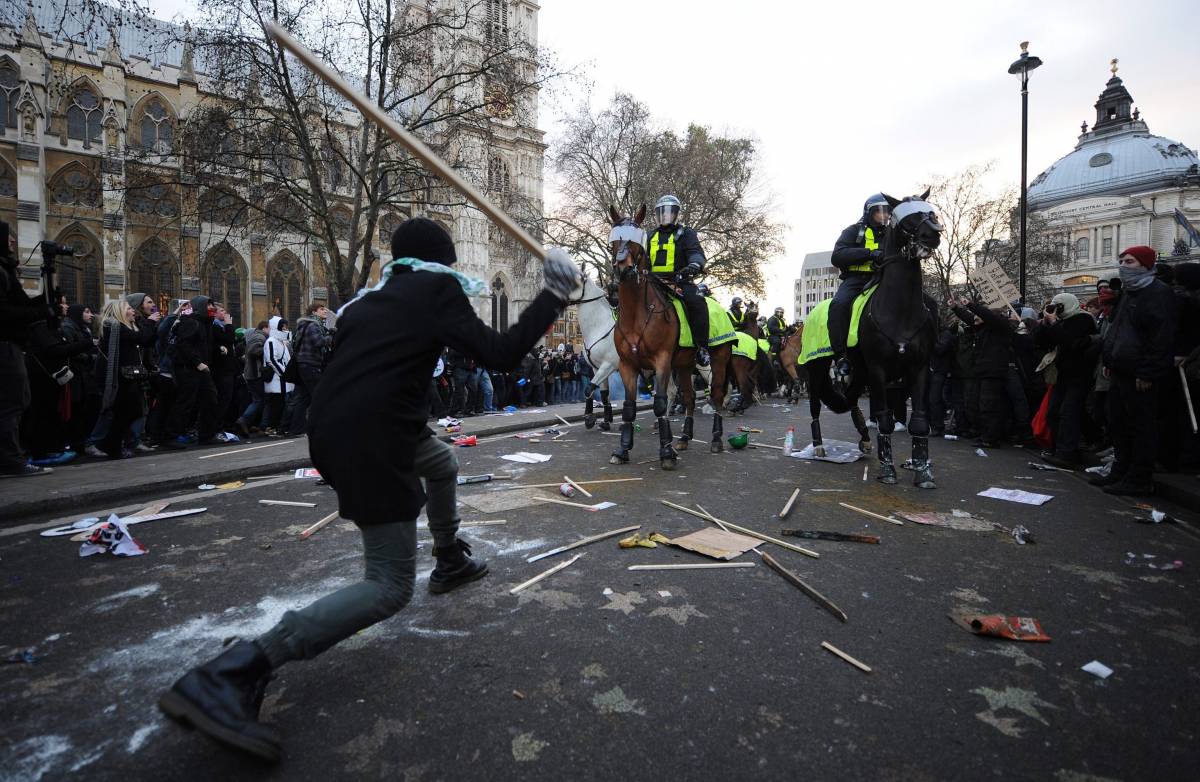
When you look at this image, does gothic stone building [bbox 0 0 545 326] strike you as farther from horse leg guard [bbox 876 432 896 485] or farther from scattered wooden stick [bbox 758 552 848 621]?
scattered wooden stick [bbox 758 552 848 621]

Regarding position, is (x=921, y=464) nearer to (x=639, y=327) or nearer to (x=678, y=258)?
(x=639, y=327)

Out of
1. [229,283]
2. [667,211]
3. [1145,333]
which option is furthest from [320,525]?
[229,283]

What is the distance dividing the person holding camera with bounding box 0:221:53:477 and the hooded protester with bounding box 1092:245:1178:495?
1112cm

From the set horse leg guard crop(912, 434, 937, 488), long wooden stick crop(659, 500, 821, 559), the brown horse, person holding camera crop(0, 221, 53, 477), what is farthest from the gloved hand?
person holding camera crop(0, 221, 53, 477)

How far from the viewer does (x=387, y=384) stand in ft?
8.32

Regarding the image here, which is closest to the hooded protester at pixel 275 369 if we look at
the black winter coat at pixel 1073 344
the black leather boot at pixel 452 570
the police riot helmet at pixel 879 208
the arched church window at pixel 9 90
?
the black leather boot at pixel 452 570

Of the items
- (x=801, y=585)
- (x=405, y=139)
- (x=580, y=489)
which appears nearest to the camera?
(x=801, y=585)

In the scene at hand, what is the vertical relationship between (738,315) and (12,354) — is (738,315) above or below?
above

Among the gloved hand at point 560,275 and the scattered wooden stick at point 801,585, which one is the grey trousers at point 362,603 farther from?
the scattered wooden stick at point 801,585

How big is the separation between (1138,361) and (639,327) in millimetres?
4983

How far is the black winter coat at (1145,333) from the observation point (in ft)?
19.0

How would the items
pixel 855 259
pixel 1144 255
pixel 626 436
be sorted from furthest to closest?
pixel 626 436, pixel 855 259, pixel 1144 255

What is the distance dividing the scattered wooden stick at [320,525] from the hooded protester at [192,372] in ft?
18.5

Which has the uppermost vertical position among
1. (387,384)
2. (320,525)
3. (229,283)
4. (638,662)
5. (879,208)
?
(229,283)
